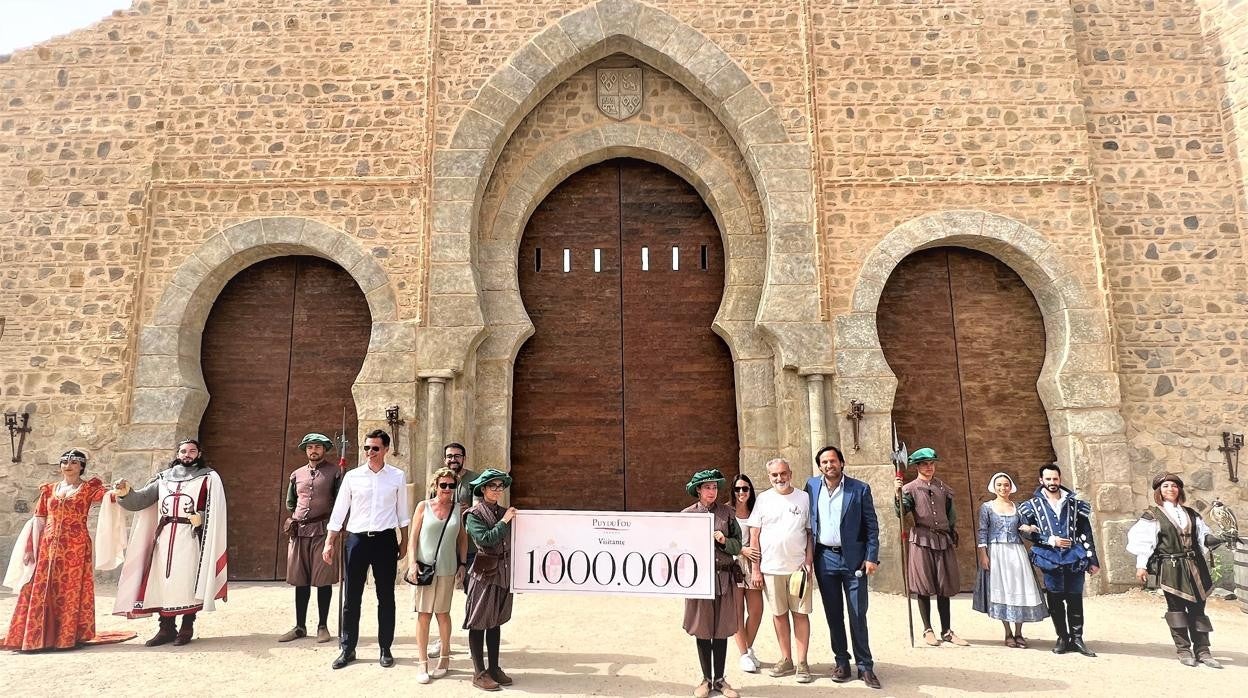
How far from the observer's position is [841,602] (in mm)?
4770

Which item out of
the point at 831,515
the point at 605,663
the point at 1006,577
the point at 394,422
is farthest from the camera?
the point at 394,422

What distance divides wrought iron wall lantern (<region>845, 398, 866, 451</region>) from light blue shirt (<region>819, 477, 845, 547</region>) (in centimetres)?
297

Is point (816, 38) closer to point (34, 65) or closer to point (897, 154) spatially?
point (897, 154)

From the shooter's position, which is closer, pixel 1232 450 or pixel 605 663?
pixel 605 663

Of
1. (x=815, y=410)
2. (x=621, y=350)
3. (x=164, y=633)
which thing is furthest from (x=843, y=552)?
(x=164, y=633)

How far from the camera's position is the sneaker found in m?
4.80

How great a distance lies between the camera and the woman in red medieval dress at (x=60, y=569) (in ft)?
17.5

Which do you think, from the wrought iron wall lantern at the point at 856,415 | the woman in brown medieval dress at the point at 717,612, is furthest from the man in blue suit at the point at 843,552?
the wrought iron wall lantern at the point at 856,415

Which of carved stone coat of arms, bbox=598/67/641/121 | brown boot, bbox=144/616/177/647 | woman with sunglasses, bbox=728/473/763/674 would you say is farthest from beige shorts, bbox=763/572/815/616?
carved stone coat of arms, bbox=598/67/641/121

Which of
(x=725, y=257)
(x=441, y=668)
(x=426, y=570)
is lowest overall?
(x=441, y=668)

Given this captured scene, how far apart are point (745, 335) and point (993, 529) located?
11.4ft

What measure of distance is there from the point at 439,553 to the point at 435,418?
3120 millimetres

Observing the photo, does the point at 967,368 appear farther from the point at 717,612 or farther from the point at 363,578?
the point at 363,578

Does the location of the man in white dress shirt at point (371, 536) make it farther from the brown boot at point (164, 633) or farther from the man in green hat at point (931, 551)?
the man in green hat at point (931, 551)
